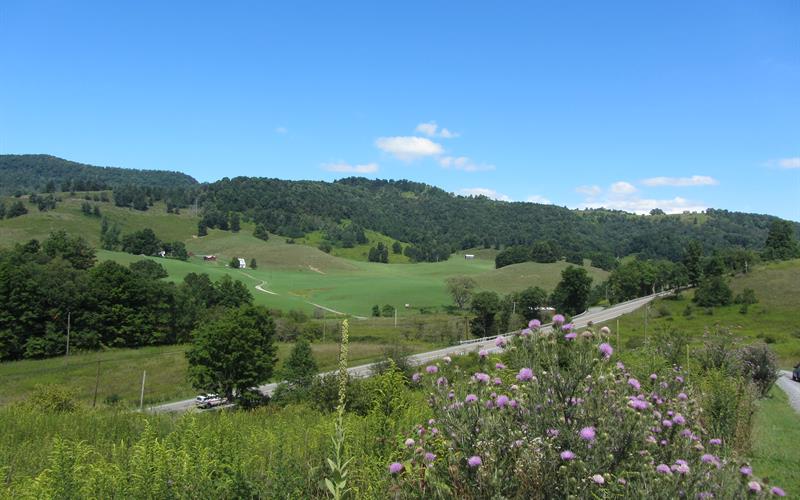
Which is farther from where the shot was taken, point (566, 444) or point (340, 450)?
point (566, 444)

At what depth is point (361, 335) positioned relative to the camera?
67.6 metres

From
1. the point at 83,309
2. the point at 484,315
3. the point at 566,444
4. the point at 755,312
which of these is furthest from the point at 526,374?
the point at 755,312

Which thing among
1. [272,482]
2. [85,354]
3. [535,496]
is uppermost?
[535,496]

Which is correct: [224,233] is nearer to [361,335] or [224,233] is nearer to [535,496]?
[361,335]

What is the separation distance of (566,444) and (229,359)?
3831 cm

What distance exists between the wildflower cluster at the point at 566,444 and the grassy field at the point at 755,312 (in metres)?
55.7

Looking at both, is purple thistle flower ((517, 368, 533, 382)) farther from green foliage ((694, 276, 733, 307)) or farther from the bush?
green foliage ((694, 276, 733, 307))

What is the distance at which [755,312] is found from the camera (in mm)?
71875

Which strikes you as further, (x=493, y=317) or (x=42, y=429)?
(x=493, y=317)

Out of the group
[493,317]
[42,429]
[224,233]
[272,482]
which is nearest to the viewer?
[272,482]

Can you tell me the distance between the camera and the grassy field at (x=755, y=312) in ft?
196

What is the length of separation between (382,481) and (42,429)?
5.63m

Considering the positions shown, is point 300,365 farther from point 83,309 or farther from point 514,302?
point 514,302

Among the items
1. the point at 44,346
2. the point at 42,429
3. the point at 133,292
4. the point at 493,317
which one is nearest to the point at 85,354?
the point at 44,346
